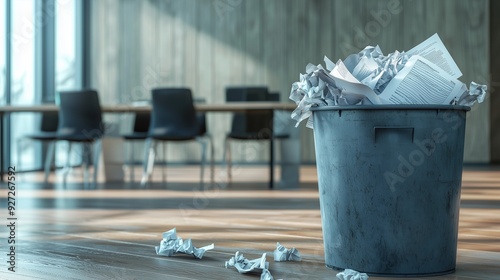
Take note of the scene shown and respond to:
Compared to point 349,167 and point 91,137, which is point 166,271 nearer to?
point 349,167

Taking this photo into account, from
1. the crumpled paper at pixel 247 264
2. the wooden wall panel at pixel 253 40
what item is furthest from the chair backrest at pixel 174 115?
the crumpled paper at pixel 247 264

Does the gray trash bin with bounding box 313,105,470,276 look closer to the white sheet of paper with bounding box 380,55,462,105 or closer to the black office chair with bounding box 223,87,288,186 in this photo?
the white sheet of paper with bounding box 380,55,462,105

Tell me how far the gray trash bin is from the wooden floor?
0.12 meters

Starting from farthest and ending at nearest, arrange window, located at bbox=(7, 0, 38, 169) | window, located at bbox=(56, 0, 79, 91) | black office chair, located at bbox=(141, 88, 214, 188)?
window, located at bbox=(56, 0, 79, 91), window, located at bbox=(7, 0, 38, 169), black office chair, located at bbox=(141, 88, 214, 188)

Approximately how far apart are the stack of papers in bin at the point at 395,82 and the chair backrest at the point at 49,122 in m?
5.50

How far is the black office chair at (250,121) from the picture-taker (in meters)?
6.39

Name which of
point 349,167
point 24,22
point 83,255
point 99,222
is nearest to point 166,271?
point 83,255

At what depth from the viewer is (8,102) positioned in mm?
7656

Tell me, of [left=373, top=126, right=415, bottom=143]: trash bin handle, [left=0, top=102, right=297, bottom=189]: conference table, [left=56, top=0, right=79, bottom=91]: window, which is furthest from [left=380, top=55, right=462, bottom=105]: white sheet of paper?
[left=56, top=0, right=79, bottom=91]: window

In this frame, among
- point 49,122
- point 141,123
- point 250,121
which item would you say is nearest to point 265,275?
point 250,121

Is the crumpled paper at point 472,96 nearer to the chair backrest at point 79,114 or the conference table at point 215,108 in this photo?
the conference table at point 215,108

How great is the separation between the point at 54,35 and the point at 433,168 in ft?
25.0

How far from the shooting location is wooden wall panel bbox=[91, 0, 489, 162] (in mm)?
9078

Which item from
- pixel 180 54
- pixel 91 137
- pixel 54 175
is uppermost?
pixel 180 54
